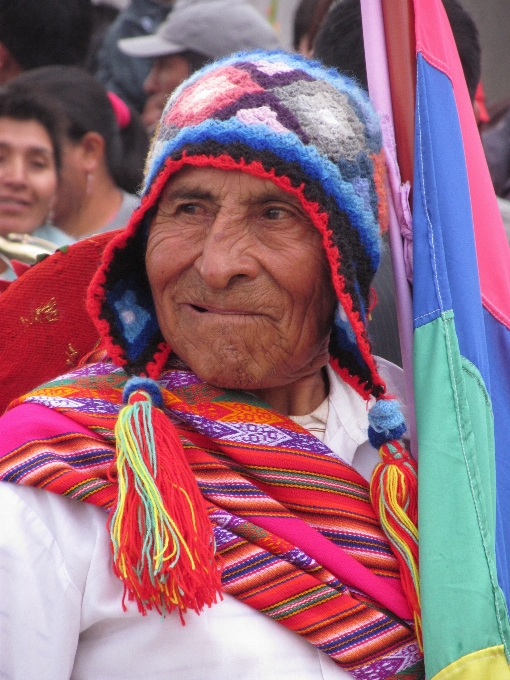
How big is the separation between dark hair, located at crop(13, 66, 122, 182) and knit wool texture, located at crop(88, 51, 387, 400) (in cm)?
201

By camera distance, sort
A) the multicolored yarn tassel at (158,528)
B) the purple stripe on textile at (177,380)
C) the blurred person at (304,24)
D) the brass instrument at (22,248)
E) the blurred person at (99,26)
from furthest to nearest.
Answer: the blurred person at (99,26) < the blurred person at (304,24) < the brass instrument at (22,248) < the purple stripe on textile at (177,380) < the multicolored yarn tassel at (158,528)

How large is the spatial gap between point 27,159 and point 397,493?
2.38 metres

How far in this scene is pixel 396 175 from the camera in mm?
2010

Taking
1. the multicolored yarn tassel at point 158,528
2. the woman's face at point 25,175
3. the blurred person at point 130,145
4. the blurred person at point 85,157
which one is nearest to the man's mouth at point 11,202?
the woman's face at point 25,175

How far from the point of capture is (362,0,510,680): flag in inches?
65.3

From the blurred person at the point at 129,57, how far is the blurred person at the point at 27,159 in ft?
4.62

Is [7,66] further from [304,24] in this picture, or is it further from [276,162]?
[276,162]

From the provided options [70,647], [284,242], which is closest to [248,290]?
[284,242]

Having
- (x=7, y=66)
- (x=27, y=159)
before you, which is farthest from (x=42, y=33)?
(x=27, y=159)

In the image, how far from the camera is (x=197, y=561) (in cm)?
160

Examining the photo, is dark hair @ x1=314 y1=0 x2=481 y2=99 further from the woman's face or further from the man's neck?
the woman's face

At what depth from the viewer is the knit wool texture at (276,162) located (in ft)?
5.74

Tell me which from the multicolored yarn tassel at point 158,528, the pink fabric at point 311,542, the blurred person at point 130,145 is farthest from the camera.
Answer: the blurred person at point 130,145

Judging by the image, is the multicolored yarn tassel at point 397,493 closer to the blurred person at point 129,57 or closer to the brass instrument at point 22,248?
the brass instrument at point 22,248
